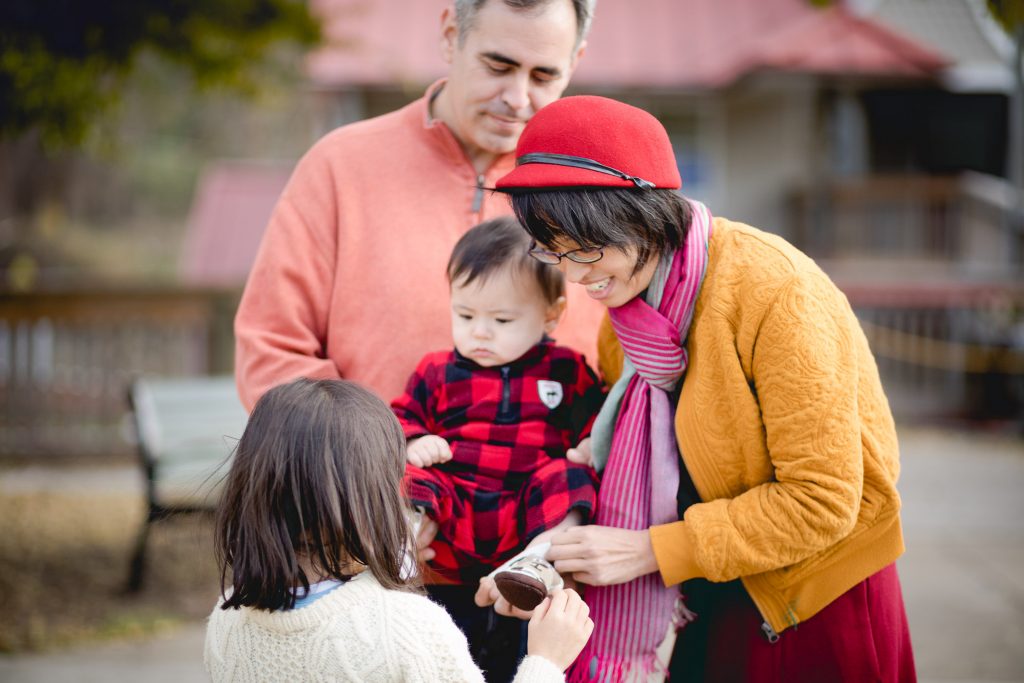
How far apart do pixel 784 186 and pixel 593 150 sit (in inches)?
486

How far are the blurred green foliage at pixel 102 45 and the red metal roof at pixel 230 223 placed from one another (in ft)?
23.5

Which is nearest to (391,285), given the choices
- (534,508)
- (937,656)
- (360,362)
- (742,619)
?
(360,362)

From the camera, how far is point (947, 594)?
5016mm

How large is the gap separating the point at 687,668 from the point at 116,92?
484 cm

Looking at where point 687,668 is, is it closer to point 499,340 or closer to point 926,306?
point 499,340

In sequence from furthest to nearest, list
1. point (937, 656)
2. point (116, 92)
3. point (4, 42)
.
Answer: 1. point (116, 92)
2. point (4, 42)
3. point (937, 656)

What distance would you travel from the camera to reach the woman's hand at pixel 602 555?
5.80ft

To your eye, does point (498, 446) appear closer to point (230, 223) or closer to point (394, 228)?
point (394, 228)

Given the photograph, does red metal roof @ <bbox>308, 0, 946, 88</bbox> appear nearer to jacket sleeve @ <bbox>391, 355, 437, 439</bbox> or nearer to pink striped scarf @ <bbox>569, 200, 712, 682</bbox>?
jacket sleeve @ <bbox>391, 355, 437, 439</bbox>

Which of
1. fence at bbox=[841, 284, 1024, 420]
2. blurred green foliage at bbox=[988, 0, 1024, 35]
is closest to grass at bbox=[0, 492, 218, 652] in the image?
blurred green foliage at bbox=[988, 0, 1024, 35]

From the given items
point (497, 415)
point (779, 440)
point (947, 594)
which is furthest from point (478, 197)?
point (947, 594)

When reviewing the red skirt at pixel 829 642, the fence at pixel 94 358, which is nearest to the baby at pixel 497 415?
the red skirt at pixel 829 642

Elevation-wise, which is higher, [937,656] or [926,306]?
[926,306]

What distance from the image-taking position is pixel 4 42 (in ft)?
15.3
